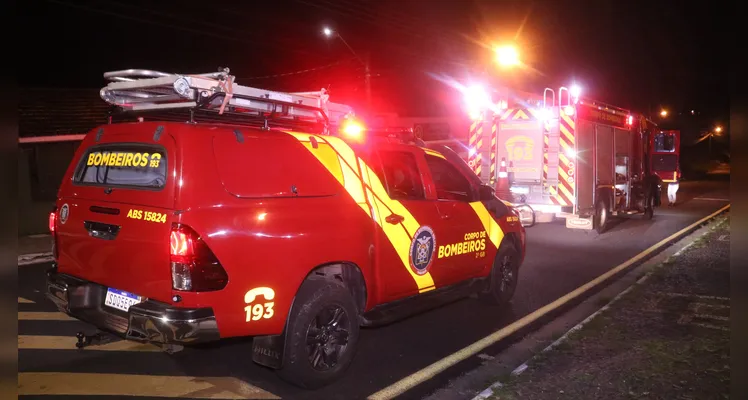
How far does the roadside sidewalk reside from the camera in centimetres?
402

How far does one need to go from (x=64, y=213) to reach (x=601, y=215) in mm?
11708

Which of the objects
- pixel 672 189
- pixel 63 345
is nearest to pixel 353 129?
pixel 63 345

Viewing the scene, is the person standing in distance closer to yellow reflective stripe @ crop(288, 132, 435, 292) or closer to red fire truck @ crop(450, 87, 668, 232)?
red fire truck @ crop(450, 87, 668, 232)

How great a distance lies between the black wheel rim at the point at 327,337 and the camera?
395 centimetres

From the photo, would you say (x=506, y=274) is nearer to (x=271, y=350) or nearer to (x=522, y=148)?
(x=271, y=350)

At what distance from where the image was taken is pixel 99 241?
3641mm

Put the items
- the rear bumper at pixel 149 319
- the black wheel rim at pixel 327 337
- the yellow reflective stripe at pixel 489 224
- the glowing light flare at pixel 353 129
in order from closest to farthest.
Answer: the rear bumper at pixel 149 319 → the black wheel rim at pixel 327 337 → the glowing light flare at pixel 353 129 → the yellow reflective stripe at pixel 489 224

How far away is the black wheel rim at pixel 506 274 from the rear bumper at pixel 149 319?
390 cm

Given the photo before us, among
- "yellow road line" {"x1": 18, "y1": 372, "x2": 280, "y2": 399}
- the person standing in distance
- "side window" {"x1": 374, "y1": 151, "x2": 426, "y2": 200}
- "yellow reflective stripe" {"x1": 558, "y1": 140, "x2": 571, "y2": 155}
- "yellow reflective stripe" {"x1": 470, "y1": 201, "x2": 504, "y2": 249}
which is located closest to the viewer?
"yellow road line" {"x1": 18, "y1": 372, "x2": 280, "y2": 399}

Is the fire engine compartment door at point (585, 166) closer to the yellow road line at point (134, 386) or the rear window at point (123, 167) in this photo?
the yellow road line at point (134, 386)

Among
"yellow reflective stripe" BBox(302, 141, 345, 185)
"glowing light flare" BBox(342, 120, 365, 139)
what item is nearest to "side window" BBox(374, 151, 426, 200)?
"glowing light flare" BBox(342, 120, 365, 139)

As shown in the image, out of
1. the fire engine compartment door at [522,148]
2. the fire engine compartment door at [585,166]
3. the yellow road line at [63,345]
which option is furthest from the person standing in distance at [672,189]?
the yellow road line at [63,345]

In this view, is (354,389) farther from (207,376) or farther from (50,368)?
(50,368)

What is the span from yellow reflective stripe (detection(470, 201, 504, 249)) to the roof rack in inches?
78.6
